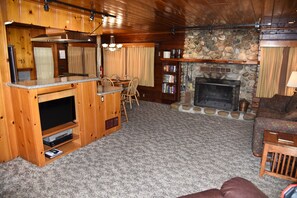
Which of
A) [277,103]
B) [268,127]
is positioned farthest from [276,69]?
[268,127]

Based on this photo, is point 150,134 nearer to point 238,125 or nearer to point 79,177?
point 79,177

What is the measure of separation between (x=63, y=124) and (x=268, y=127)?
10.1ft

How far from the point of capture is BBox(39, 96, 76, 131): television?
2965mm

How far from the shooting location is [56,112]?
3.15 m

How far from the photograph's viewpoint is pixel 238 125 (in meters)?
4.77

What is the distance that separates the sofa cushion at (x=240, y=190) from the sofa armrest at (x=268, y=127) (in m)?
1.93

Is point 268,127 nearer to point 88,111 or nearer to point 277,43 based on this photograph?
point 88,111

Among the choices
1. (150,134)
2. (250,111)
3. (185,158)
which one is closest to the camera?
(185,158)

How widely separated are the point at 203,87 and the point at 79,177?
4598 millimetres

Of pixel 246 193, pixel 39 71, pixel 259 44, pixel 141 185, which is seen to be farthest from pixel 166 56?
pixel 246 193

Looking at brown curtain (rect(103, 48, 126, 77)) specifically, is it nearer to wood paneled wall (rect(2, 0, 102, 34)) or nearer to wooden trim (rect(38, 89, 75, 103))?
wood paneled wall (rect(2, 0, 102, 34))

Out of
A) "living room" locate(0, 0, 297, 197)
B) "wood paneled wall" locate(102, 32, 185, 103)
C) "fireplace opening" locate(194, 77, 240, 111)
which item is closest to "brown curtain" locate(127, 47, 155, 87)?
"wood paneled wall" locate(102, 32, 185, 103)

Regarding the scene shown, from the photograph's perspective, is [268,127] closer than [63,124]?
Yes

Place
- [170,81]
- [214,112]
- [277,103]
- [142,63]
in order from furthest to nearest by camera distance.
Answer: [142,63], [170,81], [214,112], [277,103]
